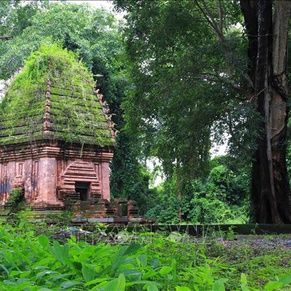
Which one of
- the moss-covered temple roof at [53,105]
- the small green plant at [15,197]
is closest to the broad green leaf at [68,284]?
the moss-covered temple roof at [53,105]

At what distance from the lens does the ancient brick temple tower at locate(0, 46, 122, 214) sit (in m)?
11.8

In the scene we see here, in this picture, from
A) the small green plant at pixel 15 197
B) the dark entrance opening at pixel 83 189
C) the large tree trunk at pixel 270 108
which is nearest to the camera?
the large tree trunk at pixel 270 108

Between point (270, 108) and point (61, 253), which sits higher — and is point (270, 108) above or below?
above

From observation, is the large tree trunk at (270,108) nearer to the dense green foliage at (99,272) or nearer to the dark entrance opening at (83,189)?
the dark entrance opening at (83,189)

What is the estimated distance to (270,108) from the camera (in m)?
9.59

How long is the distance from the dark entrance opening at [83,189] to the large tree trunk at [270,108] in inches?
182

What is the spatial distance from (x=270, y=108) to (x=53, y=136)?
17.2 feet

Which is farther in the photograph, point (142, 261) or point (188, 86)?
point (188, 86)

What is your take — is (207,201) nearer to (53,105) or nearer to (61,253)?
(53,105)

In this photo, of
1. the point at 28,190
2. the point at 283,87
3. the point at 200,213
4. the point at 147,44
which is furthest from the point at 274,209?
the point at 200,213

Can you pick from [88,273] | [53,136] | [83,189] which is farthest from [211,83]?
[88,273]

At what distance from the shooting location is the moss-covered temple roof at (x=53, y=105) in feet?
39.2

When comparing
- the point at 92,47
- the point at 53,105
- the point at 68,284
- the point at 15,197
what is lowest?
the point at 68,284

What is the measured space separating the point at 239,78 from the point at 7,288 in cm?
949
